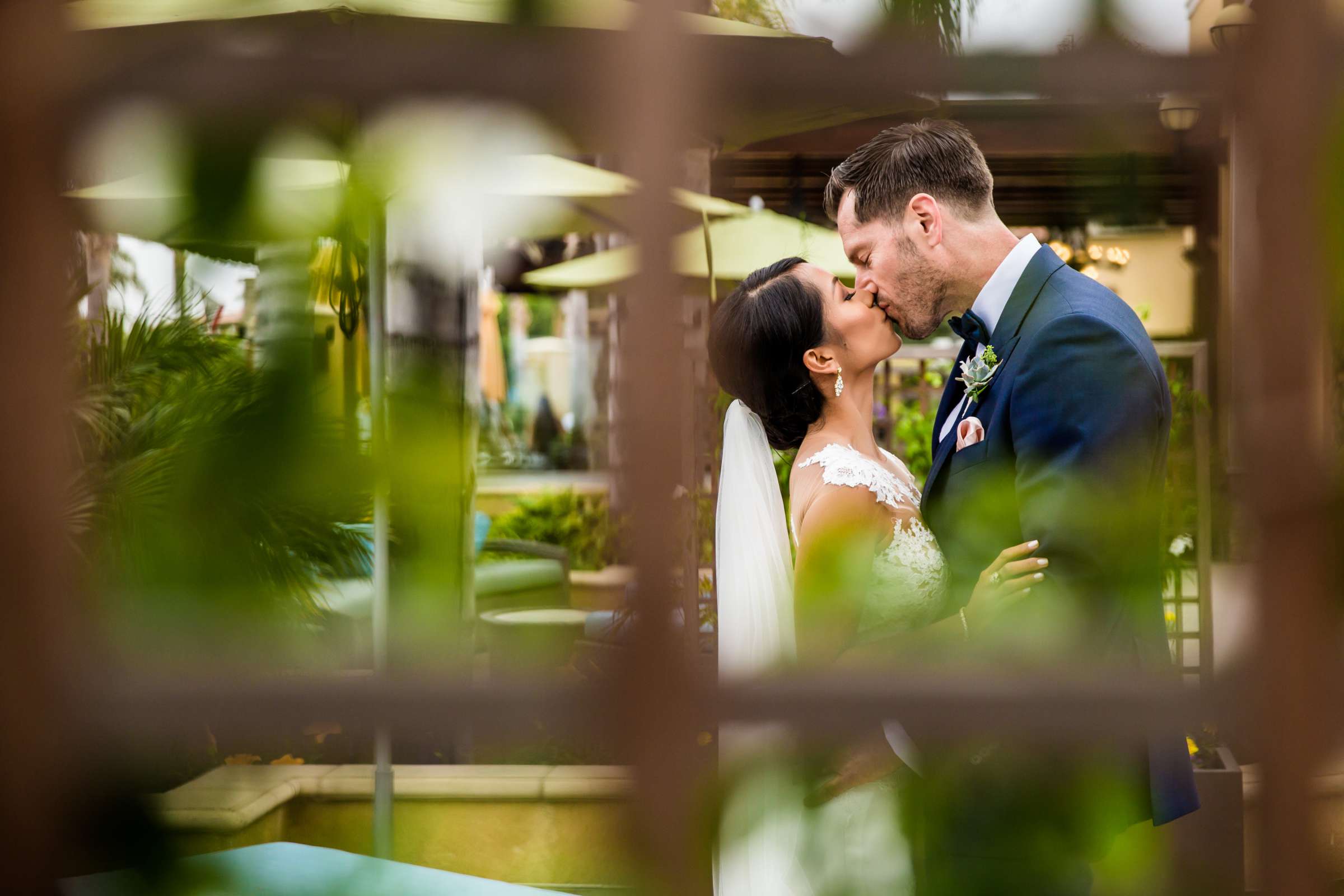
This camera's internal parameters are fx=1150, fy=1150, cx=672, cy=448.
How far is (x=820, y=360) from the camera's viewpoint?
7.13 feet

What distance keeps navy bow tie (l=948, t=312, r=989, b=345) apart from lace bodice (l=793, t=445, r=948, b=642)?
325mm

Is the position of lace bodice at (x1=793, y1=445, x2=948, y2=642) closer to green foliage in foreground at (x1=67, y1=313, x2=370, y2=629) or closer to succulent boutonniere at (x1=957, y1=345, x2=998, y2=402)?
succulent boutonniere at (x1=957, y1=345, x2=998, y2=402)

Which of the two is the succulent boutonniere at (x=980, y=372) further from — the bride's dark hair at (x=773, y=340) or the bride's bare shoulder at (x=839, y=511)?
the bride's dark hair at (x=773, y=340)

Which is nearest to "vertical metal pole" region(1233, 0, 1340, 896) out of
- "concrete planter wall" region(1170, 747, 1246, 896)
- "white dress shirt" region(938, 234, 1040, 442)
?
"concrete planter wall" region(1170, 747, 1246, 896)

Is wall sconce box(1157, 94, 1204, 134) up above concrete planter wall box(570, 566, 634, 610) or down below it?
above

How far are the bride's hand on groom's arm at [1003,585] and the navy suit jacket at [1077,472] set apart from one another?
0.01 metres

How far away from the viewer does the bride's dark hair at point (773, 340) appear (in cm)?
215

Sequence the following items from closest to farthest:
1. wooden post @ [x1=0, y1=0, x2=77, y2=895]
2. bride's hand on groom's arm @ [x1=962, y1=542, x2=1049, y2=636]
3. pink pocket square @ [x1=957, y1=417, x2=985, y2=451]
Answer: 1. wooden post @ [x1=0, y1=0, x2=77, y2=895]
2. bride's hand on groom's arm @ [x1=962, y1=542, x2=1049, y2=636]
3. pink pocket square @ [x1=957, y1=417, x2=985, y2=451]

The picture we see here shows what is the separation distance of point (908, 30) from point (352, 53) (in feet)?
1.20

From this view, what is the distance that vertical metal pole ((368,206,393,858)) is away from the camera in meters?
0.71

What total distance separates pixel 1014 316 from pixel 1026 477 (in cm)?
49

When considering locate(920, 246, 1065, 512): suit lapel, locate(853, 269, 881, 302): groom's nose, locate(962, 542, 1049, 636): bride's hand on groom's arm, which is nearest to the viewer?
locate(962, 542, 1049, 636): bride's hand on groom's arm

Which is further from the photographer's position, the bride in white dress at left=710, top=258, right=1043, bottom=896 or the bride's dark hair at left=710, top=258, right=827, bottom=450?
the bride's dark hair at left=710, top=258, right=827, bottom=450

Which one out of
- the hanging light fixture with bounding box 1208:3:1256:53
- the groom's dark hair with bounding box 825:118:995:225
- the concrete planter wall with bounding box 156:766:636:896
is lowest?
the concrete planter wall with bounding box 156:766:636:896
